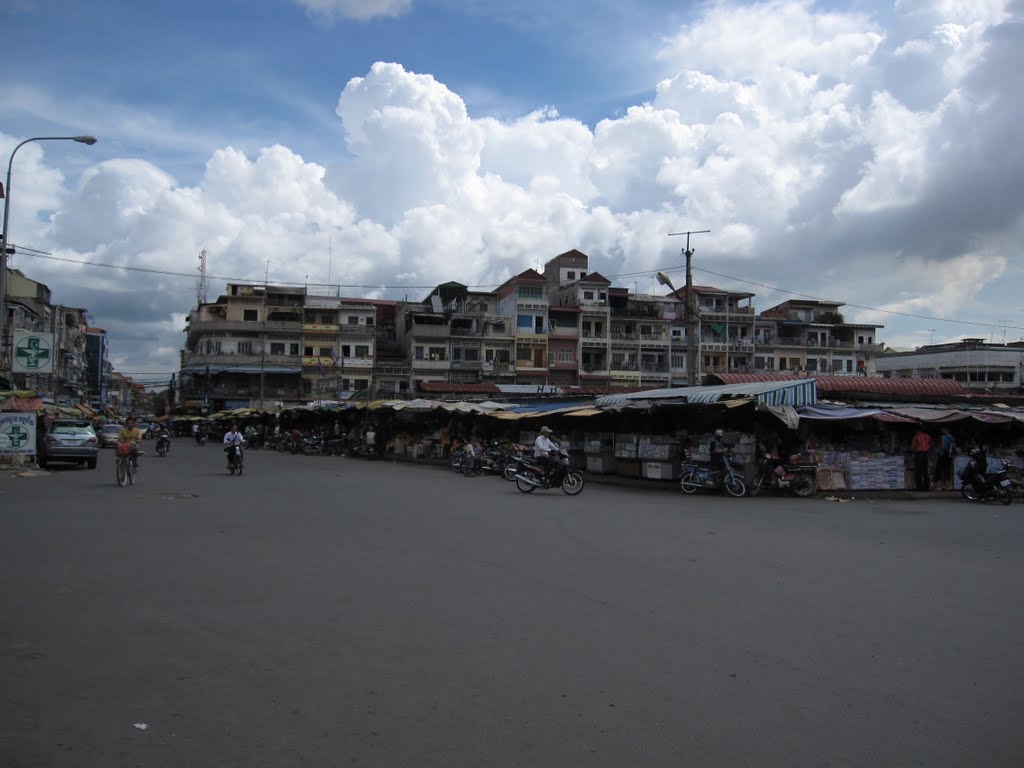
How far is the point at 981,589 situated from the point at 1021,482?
16304 millimetres

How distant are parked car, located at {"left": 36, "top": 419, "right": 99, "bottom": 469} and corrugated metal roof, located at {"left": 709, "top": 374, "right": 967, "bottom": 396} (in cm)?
2138

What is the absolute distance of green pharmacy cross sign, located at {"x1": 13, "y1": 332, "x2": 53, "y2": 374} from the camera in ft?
74.3

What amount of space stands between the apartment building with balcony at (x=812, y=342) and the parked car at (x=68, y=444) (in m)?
62.4

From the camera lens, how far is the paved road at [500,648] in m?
4.18

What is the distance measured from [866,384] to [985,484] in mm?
9294

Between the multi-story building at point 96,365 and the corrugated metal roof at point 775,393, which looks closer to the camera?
the corrugated metal roof at point 775,393

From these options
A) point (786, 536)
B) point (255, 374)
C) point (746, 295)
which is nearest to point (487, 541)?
point (786, 536)

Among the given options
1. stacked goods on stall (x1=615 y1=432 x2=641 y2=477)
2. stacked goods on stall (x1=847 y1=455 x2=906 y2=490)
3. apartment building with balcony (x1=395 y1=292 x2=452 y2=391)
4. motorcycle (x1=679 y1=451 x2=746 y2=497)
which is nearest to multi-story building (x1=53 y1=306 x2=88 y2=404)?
apartment building with balcony (x1=395 y1=292 x2=452 y2=391)

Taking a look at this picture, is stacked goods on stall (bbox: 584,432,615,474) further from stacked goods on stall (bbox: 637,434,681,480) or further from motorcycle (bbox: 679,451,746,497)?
motorcycle (bbox: 679,451,746,497)

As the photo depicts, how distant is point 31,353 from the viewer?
22.8m

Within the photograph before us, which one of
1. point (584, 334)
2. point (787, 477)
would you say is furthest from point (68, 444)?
point (584, 334)

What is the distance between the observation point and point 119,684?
490cm

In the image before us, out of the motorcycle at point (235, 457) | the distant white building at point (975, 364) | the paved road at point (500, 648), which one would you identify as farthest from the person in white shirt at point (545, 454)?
the distant white building at point (975, 364)

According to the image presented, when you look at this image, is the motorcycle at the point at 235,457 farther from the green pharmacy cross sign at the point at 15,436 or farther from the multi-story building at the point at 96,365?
the multi-story building at the point at 96,365
